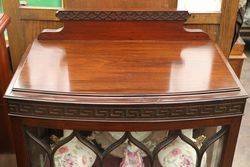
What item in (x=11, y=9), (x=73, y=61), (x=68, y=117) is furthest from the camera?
(x=11, y=9)

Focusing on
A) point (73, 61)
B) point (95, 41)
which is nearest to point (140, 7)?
point (95, 41)

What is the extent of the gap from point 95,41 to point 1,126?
0.36m

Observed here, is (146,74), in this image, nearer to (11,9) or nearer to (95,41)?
(95,41)

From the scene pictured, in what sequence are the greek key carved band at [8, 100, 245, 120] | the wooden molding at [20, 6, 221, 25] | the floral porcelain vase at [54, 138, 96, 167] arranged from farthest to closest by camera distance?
the wooden molding at [20, 6, 221, 25]
the floral porcelain vase at [54, 138, 96, 167]
the greek key carved band at [8, 100, 245, 120]

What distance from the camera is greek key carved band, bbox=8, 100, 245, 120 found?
23.5 inches

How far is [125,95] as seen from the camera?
0.60 meters

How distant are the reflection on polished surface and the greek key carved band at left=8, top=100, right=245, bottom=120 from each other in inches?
1.2

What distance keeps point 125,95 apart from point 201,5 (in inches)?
17.2

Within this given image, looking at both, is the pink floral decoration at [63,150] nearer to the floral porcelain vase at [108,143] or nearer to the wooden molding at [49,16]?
the floral porcelain vase at [108,143]

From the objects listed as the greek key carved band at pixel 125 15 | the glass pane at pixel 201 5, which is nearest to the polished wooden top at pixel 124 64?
the greek key carved band at pixel 125 15

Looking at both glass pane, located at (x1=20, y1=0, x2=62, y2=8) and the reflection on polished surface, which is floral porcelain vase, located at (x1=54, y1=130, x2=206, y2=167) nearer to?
the reflection on polished surface

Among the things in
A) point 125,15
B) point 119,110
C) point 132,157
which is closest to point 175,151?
point 132,157

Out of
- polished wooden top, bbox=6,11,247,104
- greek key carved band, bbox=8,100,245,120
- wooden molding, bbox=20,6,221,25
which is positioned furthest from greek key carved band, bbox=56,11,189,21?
greek key carved band, bbox=8,100,245,120

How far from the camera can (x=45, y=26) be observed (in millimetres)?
904
